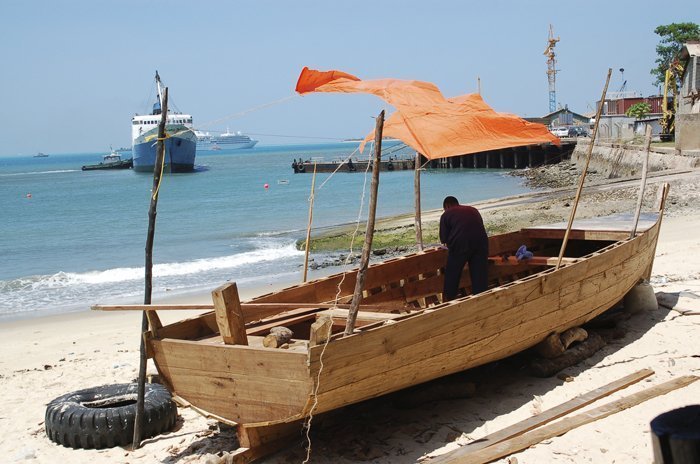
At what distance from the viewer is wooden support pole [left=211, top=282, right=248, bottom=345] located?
19.2 ft

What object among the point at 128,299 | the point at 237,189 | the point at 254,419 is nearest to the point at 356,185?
the point at 237,189

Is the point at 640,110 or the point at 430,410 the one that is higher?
the point at 640,110

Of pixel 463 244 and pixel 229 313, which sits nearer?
pixel 229 313

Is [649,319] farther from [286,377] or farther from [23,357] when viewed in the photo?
[23,357]

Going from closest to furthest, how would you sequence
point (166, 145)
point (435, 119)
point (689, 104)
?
point (435, 119) → point (689, 104) → point (166, 145)

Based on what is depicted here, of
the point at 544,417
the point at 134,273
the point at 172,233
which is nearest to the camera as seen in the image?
the point at 544,417

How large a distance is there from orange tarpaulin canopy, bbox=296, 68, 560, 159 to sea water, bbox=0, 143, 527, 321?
1320 mm

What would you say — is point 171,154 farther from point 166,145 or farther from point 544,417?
point 544,417

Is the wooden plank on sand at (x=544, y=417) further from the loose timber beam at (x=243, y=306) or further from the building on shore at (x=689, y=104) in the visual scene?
the building on shore at (x=689, y=104)

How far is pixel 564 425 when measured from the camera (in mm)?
6051

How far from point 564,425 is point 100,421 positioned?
160 inches

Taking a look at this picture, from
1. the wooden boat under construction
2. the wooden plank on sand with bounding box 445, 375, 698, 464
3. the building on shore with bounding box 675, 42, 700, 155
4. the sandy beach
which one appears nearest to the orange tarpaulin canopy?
the wooden boat under construction

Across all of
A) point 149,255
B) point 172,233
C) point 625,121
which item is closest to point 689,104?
point 625,121

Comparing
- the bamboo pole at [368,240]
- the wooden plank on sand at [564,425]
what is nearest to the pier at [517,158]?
the wooden plank on sand at [564,425]
